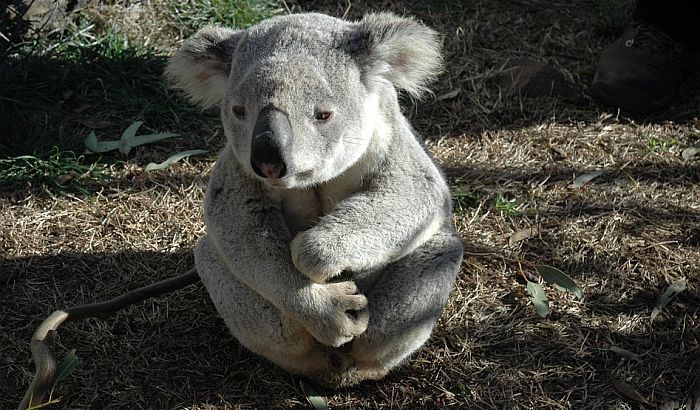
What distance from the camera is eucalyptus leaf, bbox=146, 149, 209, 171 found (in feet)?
14.9

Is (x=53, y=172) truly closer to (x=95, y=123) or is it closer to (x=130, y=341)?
(x=95, y=123)

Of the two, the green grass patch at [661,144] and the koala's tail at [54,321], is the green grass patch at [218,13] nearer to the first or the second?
the koala's tail at [54,321]

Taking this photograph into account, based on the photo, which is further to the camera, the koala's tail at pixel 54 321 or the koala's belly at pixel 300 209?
the koala's belly at pixel 300 209

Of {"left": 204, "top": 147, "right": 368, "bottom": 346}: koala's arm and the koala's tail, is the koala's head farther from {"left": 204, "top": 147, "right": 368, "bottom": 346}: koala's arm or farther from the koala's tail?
the koala's tail

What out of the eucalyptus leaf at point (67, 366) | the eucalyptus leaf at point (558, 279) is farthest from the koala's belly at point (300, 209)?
the eucalyptus leaf at point (558, 279)

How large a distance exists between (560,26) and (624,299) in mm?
2789

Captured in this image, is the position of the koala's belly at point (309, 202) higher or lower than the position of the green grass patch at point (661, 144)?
higher

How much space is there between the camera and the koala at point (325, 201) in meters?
2.66

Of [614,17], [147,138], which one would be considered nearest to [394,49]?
[147,138]

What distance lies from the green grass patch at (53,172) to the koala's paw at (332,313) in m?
2.04

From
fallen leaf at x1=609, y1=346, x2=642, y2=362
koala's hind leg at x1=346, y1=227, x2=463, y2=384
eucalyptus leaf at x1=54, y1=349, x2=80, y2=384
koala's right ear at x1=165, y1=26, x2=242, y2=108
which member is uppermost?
koala's right ear at x1=165, y1=26, x2=242, y2=108

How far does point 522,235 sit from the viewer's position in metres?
4.09

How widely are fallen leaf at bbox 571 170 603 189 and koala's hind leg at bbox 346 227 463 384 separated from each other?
1528 millimetres

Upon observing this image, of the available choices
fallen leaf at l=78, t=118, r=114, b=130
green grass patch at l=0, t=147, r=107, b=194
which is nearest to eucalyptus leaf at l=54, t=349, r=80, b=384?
green grass patch at l=0, t=147, r=107, b=194
